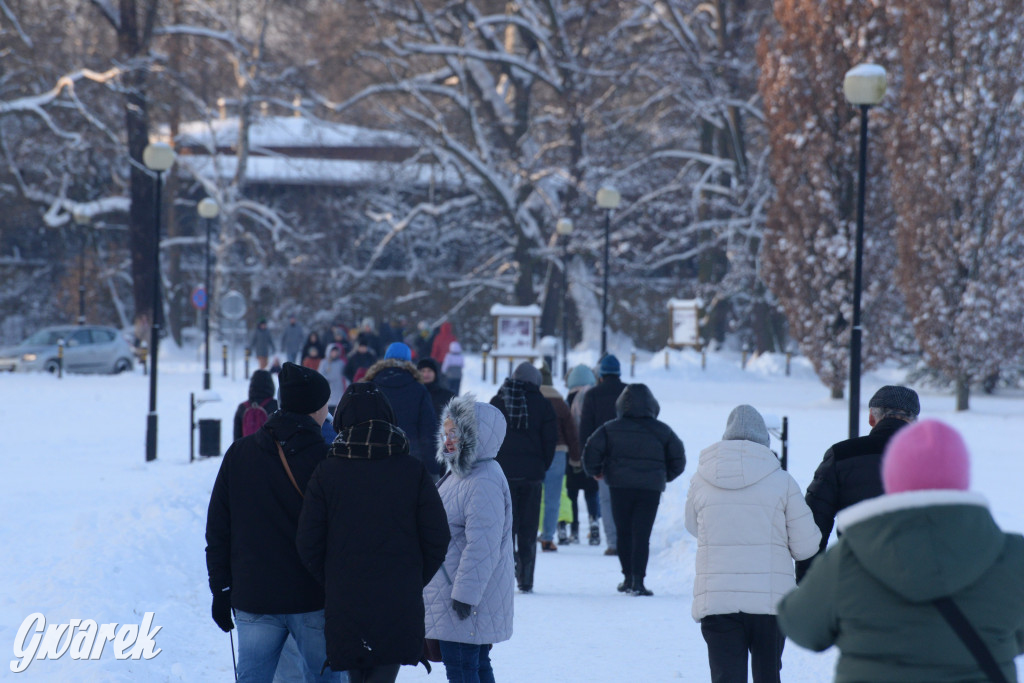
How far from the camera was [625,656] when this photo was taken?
7379mm

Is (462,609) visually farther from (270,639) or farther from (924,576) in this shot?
(924,576)

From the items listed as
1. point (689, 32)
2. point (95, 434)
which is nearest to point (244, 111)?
point (689, 32)

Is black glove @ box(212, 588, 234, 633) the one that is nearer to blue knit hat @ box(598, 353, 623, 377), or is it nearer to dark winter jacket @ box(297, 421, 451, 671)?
dark winter jacket @ box(297, 421, 451, 671)

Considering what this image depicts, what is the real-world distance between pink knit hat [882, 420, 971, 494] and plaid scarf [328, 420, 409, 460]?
2.06m

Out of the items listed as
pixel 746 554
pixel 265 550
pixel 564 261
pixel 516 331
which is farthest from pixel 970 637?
pixel 564 261

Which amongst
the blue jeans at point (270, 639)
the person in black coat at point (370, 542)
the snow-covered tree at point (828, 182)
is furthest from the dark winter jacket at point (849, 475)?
the snow-covered tree at point (828, 182)

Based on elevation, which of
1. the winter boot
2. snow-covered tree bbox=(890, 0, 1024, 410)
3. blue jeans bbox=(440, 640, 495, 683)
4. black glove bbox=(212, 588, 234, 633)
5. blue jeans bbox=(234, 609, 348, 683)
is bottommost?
the winter boot

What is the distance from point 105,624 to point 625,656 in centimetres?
313

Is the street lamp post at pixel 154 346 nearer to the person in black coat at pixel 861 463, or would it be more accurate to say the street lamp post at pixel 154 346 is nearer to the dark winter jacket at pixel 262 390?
the dark winter jacket at pixel 262 390

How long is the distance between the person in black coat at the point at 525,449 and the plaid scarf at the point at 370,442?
14.8ft

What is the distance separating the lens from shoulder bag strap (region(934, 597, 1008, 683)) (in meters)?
2.81

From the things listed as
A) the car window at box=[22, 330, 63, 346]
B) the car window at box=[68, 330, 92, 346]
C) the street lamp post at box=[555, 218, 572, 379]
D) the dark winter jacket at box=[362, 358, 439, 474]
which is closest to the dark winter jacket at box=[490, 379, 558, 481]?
the dark winter jacket at box=[362, 358, 439, 474]

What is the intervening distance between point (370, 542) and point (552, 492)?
6830mm

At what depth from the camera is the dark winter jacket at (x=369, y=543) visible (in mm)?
4402
